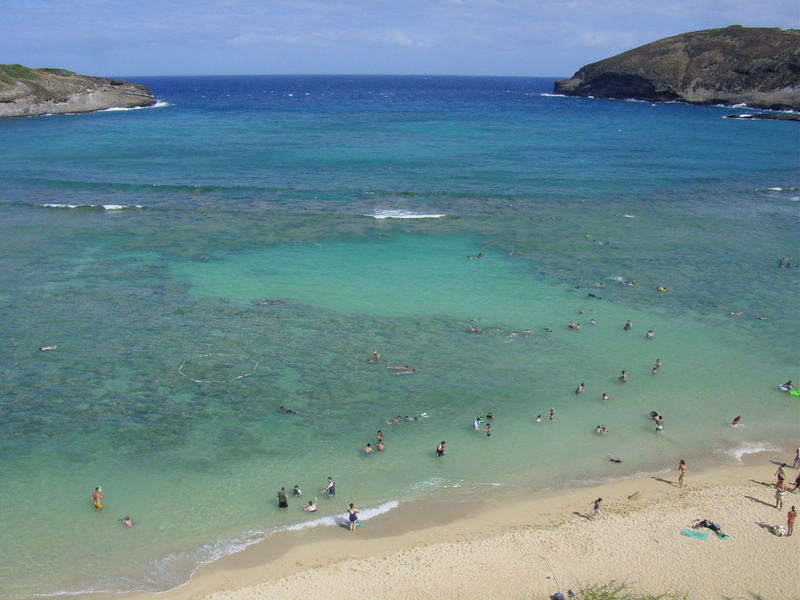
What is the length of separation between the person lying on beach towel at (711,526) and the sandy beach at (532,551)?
0.70 feet

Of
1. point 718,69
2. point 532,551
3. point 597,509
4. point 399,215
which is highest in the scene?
point 718,69

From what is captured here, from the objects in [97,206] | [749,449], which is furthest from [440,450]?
[97,206]

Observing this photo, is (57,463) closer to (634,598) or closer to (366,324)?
(366,324)

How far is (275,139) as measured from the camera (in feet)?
352

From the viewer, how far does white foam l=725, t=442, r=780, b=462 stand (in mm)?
29062

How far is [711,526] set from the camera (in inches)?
955

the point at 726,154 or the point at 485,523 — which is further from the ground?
the point at 726,154

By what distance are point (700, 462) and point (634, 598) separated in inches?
399

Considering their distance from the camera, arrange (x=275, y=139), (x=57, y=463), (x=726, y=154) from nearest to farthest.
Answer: (x=57, y=463) < (x=726, y=154) < (x=275, y=139)

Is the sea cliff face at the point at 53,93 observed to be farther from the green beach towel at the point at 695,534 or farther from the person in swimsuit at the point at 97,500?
the green beach towel at the point at 695,534

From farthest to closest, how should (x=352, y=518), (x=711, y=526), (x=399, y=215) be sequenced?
(x=399, y=215) < (x=711, y=526) < (x=352, y=518)

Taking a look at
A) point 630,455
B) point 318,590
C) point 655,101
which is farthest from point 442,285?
point 655,101

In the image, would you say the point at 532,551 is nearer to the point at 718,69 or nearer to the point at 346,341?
the point at 346,341

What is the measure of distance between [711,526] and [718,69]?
172860 millimetres
